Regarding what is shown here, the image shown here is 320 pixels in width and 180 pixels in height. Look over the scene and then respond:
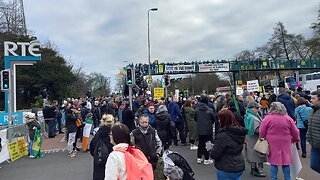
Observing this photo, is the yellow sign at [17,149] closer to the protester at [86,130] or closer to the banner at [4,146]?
the banner at [4,146]

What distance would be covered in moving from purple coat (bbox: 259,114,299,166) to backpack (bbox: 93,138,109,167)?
2934mm

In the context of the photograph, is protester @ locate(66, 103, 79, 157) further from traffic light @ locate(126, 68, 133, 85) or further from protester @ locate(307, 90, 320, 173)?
protester @ locate(307, 90, 320, 173)

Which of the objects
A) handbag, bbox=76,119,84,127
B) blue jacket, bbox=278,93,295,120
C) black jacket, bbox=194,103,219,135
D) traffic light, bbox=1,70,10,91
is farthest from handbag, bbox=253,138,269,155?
traffic light, bbox=1,70,10,91

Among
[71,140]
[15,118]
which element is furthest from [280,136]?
[15,118]

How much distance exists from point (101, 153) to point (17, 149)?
Result: 807cm

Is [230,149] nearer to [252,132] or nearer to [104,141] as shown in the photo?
[104,141]

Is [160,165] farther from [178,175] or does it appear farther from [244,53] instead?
[244,53]

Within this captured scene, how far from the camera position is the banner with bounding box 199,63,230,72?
4409 cm

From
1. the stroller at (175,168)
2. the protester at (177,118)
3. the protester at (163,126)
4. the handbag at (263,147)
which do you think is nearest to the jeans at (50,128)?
the protester at (177,118)

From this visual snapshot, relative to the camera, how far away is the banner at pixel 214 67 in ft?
145

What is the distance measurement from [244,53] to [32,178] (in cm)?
7005

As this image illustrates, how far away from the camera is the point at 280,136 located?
5.91m

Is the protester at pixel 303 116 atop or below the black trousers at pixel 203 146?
atop

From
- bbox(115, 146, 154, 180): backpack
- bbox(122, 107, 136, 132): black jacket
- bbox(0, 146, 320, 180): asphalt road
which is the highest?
bbox(115, 146, 154, 180): backpack
